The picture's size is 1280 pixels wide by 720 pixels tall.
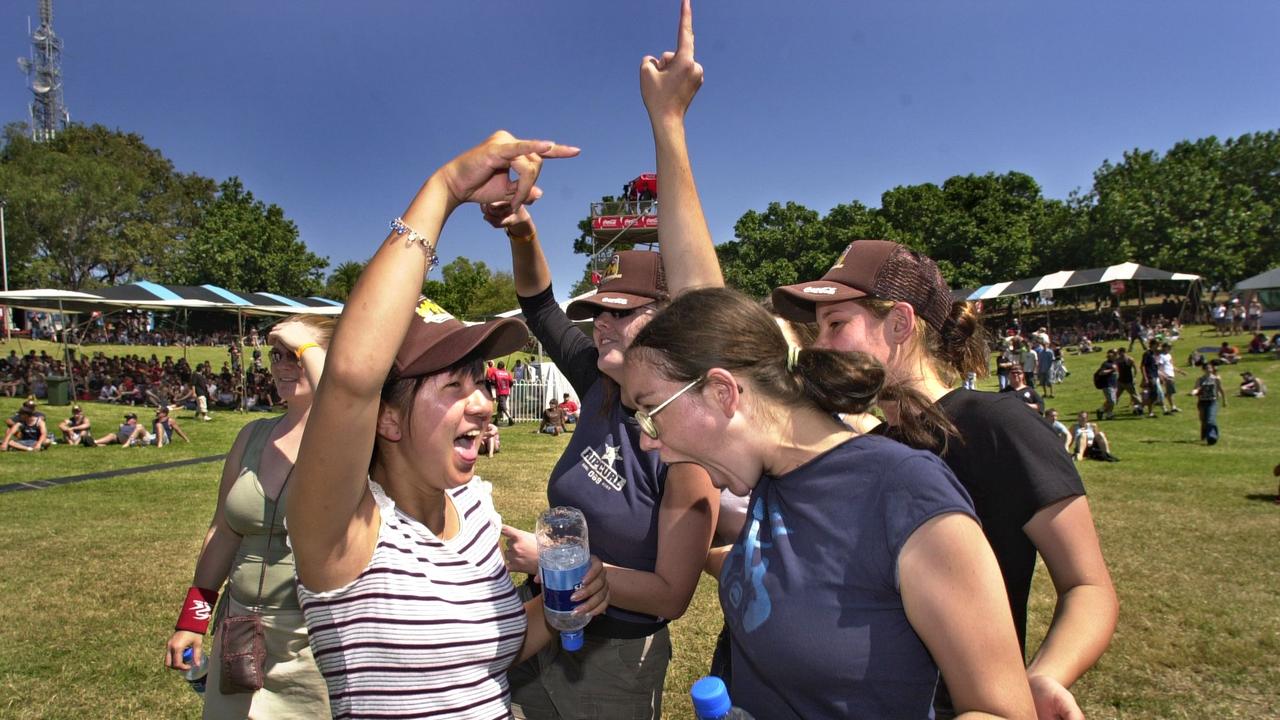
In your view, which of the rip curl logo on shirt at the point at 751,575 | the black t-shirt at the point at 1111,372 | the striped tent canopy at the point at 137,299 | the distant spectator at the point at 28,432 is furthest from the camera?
the striped tent canopy at the point at 137,299

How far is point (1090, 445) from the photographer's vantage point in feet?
49.8

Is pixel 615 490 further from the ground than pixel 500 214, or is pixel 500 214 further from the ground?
pixel 500 214

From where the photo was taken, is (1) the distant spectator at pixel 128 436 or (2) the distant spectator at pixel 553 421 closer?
(1) the distant spectator at pixel 128 436

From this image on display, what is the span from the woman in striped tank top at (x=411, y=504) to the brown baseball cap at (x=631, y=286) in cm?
62

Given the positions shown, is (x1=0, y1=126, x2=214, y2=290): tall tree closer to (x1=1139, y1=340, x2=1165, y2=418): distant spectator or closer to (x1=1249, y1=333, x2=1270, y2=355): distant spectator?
(x1=1139, y1=340, x2=1165, y2=418): distant spectator

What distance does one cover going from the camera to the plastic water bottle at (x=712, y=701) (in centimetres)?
151

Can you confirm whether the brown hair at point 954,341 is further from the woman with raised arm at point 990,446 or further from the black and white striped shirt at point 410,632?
the black and white striped shirt at point 410,632

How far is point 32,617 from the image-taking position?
6301mm

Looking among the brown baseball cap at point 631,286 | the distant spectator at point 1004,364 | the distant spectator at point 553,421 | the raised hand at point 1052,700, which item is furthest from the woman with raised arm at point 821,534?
the distant spectator at point 553,421

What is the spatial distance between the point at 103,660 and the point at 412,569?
5.49 metres

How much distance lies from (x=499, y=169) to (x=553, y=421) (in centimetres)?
1838

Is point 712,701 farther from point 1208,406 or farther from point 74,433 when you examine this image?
point 74,433

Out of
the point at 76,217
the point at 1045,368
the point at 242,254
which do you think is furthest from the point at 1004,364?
the point at 76,217

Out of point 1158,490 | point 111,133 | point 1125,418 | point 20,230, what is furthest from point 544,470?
point 111,133
